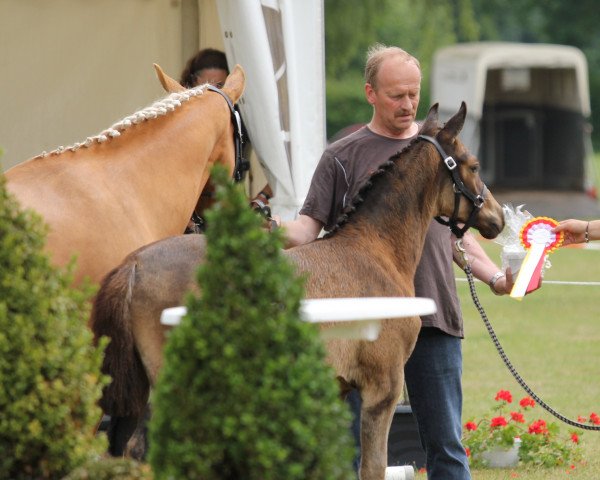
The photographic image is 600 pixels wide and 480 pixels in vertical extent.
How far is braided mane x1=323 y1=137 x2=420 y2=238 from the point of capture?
5.09 metres

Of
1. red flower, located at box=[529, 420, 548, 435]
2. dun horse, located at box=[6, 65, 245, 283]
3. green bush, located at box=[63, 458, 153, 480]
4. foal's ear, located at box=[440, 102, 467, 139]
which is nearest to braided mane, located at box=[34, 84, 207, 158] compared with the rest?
dun horse, located at box=[6, 65, 245, 283]

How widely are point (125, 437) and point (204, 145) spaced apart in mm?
1515

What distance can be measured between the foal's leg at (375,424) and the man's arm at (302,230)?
32.8 inches

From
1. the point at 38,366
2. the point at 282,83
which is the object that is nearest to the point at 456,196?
the point at 282,83

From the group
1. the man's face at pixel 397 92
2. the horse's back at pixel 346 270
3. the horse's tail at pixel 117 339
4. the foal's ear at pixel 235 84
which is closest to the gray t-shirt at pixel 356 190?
the man's face at pixel 397 92

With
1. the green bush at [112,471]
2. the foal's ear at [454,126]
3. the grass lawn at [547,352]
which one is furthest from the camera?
the grass lawn at [547,352]

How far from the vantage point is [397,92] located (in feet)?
17.3

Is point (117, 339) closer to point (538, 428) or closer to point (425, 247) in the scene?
point (425, 247)

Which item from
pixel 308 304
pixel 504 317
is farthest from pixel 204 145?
pixel 504 317

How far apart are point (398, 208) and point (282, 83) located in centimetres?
174

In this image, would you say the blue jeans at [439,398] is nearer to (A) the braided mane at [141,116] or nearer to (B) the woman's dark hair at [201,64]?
(A) the braided mane at [141,116]

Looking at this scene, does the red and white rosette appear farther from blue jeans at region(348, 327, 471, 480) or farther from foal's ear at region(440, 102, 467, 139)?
foal's ear at region(440, 102, 467, 139)

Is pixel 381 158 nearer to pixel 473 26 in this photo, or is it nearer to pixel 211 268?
pixel 211 268

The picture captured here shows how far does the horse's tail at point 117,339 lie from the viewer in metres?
4.42
